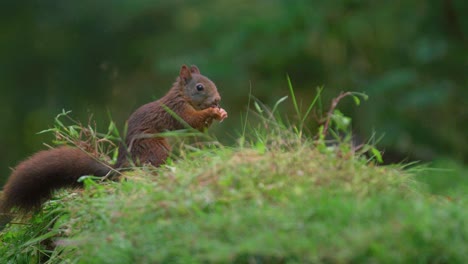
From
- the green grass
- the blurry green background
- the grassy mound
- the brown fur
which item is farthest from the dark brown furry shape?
the blurry green background

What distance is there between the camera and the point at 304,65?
1372 centimetres

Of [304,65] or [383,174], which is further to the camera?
[304,65]

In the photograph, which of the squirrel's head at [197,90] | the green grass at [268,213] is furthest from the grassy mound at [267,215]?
the squirrel's head at [197,90]

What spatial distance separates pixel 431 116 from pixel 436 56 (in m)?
0.94

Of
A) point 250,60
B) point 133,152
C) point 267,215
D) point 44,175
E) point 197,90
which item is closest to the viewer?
point 267,215

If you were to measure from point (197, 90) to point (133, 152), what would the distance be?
63 cm

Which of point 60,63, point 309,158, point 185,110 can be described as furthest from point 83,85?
point 309,158

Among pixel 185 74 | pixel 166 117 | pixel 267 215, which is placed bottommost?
pixel 166 117

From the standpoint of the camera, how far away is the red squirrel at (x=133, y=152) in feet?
13.9

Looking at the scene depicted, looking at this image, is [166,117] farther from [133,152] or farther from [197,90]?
[197,90]

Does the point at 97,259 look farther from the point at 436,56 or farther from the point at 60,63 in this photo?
the point at 60,63

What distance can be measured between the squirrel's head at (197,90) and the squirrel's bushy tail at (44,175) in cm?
83

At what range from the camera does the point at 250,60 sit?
14.1 m

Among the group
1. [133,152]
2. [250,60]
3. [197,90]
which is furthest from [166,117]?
[250,60]
